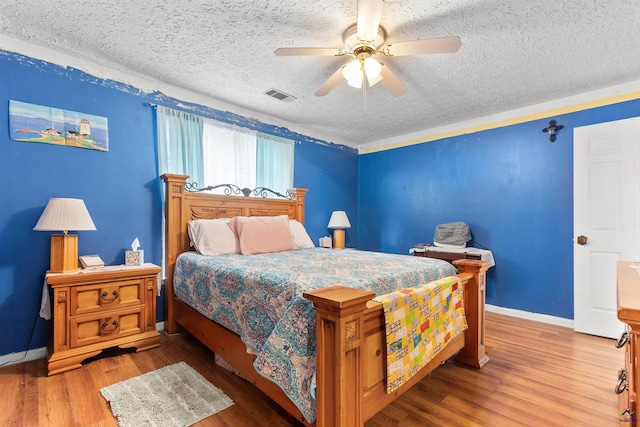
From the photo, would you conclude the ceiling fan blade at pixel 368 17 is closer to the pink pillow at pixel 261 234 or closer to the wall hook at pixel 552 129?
the pink pillow at pixel 261 234

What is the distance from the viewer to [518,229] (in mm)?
3398

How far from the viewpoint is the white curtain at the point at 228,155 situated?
3243 millimetres

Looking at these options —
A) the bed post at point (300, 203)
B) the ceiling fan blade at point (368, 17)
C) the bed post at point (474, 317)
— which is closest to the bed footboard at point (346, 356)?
the bed post at point (474, 317)

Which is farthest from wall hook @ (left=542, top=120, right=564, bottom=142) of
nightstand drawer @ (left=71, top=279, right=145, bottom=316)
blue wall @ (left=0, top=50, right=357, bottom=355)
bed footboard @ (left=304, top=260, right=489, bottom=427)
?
nightstand drawer @ (left=71, top=279, right=145, bottom=316)

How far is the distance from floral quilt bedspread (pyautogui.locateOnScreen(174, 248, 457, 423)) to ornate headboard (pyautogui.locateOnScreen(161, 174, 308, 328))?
0.27m

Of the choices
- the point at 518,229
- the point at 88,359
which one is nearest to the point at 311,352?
the point at 88,359

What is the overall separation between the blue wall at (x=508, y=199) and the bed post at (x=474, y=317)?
62.4 inches

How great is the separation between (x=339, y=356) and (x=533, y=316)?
3193mm

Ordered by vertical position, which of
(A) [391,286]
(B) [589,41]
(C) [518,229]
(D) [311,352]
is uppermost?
(B) [589,41]

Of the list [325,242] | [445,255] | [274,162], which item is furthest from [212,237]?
[445,255]

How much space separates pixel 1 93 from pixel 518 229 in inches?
192

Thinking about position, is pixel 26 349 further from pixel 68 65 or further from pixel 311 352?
pixel 311 352

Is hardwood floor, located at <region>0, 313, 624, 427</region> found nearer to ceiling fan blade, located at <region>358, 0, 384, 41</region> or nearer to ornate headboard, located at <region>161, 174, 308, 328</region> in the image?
ornate headboard, located at <region>161, 174, 308, 328</region>

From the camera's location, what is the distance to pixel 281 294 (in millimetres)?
1496
